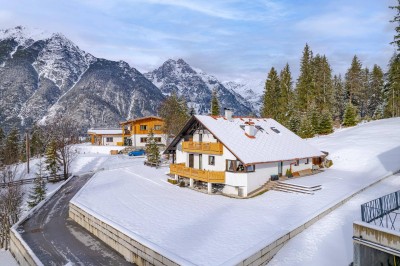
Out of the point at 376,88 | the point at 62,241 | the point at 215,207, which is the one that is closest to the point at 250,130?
the point at 215,207

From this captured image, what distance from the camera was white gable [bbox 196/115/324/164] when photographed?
100 ft

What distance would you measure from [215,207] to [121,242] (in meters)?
8.95

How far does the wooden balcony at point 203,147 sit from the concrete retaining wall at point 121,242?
13.1 metres

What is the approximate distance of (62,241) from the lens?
888 inches

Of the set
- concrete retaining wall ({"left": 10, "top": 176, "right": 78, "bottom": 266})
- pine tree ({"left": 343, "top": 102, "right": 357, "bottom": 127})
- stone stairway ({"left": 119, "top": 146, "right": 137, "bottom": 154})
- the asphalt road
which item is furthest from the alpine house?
pine tree ({"left": 343, "top": 102, "right": 357, "bottom": 127})

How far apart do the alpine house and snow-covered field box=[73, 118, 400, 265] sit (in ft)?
6.09

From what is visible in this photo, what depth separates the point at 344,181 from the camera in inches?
1232

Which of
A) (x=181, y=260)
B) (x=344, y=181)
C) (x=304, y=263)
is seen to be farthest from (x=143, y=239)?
(x=344, y=181)

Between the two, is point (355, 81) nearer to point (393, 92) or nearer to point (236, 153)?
point (393, 92)

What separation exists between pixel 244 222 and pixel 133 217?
329 inches

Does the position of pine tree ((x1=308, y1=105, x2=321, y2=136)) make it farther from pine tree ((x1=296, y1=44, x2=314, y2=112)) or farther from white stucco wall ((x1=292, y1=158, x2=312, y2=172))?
white stucco wall ((x1=292, y1=158, x2=312, y2=172))

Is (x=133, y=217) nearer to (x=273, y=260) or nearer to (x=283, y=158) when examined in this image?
(x=273, y=260)

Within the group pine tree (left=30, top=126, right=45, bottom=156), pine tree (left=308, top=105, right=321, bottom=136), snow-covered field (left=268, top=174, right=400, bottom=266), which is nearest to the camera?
snow-covered field (left=268, top=174, right=400, bottom=266)

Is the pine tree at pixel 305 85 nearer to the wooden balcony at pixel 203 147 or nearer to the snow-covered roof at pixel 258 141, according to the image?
the snow-covered roof at pixel 258 141
